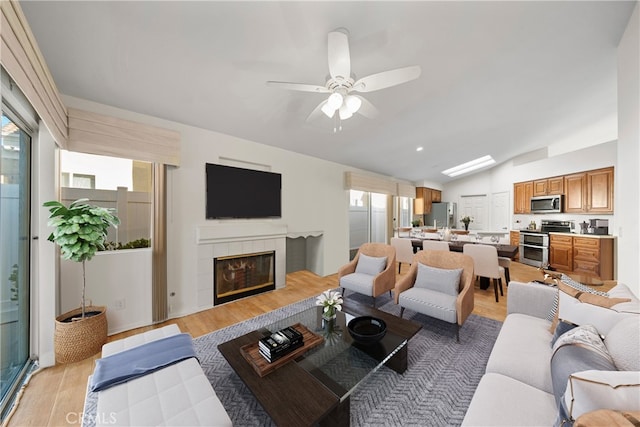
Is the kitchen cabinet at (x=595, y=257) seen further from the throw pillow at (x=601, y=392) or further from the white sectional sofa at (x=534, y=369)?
the throw pillow at (x=601, y=392)

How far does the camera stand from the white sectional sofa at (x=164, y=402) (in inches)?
40.6

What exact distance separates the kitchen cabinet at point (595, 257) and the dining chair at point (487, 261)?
7.93ft

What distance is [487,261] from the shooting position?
3285 millimetres

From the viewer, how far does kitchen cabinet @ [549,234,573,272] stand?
179 inches

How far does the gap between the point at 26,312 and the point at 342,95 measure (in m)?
3.23

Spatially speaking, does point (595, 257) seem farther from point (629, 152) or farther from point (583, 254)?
point (629, 152)

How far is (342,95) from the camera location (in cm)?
171

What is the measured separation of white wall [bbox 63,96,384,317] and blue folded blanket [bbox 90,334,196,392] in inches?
55.1

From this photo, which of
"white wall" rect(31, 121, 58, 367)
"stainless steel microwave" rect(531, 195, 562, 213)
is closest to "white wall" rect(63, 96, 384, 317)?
"white wall" rect(31, 121, 58, 367)

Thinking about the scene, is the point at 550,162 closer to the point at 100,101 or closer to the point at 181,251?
the point at 181,251

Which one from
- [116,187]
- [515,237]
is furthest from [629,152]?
[515,237]

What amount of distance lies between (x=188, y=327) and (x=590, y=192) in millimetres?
7457

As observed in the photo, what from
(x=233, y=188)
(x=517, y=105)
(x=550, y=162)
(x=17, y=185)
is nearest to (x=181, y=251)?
(x=233, y=188)

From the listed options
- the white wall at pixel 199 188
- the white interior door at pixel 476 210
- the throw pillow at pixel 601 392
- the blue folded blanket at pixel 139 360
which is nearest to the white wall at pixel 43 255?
the white wall at pixel 199 188
